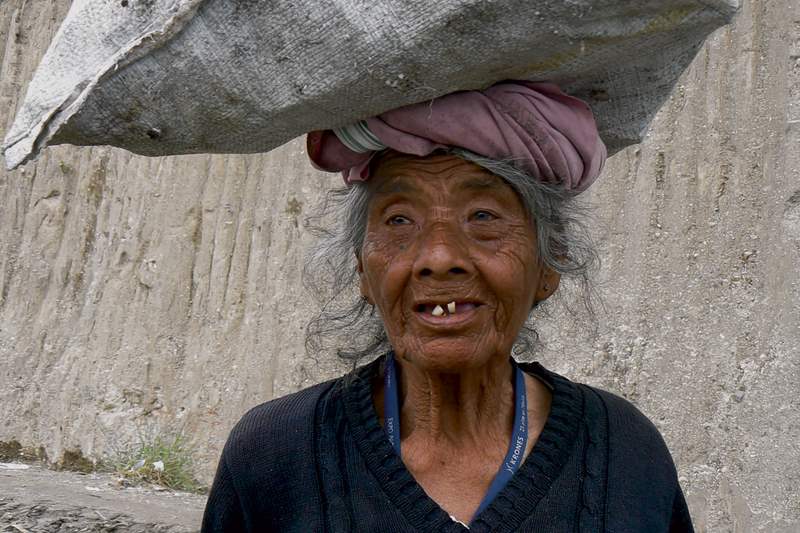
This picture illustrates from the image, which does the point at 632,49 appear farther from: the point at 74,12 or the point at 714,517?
the point at 714,517

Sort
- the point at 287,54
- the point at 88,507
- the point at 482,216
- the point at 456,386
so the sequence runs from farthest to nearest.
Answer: the point at 88,507
the point at 456,386
the point at 482,216
the point at 287,54

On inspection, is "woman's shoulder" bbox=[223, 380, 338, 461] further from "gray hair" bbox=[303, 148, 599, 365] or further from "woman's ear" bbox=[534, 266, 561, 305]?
"woman's ear" bbox=[534, 266, 561, 305]

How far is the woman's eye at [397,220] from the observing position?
2237 mm

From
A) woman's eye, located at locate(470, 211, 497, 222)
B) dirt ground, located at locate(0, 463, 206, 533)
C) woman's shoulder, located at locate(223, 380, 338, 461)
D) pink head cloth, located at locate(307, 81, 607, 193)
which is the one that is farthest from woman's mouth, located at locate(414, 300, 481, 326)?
dirt ground, located at locate(0, 463, 206, 533)

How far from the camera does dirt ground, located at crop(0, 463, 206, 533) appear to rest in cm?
360

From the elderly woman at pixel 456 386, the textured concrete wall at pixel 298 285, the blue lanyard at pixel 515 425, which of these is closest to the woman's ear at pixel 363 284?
the elderly woman at pixel 456 386

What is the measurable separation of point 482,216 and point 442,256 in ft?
0.50

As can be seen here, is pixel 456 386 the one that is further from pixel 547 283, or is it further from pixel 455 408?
pixel 547 283

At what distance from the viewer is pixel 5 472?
15.6 feet

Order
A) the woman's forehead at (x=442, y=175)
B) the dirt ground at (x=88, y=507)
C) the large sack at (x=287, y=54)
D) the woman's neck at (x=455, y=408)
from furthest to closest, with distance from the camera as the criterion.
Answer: the dirt ground at (x=88, y=507), the woman's neck at (x=455, y=408), the woman's forehead at (x=442, y=175), the large sack at (x=287, y=54)

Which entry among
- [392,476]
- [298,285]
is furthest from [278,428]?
[298,285]

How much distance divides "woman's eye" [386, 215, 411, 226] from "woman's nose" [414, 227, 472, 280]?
0.07 metres

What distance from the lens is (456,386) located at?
2357mm

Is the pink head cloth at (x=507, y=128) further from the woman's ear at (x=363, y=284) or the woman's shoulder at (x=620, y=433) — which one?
the woman's shoulder at (x=620, y=433)
